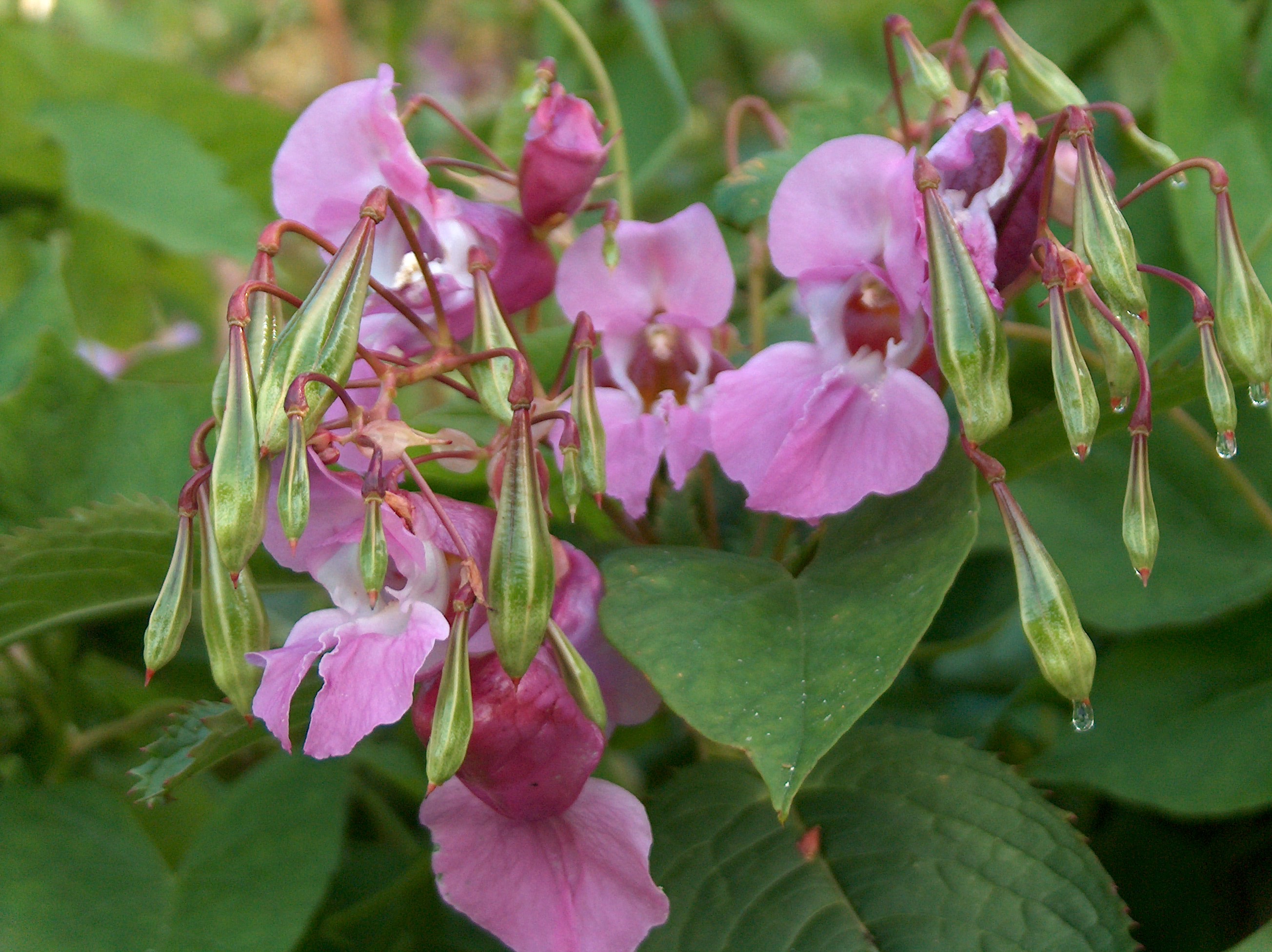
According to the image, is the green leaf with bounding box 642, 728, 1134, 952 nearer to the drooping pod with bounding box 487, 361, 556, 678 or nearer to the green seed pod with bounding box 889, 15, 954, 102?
the drooping pod with bounding box 487, 361, 556, 678

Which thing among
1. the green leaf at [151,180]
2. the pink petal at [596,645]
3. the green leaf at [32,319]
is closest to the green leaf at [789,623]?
the pink petal at [596,645]

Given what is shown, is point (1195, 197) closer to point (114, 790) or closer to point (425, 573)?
point (425, 573)

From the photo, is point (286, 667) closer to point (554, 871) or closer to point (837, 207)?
point (554, 871)

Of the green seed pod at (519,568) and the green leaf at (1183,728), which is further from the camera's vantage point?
the green leaf at (1183,728)

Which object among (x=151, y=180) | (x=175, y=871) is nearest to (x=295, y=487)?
(x=175, y=871)

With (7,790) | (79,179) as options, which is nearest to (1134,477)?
(7,790)

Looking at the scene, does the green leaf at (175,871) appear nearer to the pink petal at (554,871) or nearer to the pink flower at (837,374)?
the pink petal at (554,871)

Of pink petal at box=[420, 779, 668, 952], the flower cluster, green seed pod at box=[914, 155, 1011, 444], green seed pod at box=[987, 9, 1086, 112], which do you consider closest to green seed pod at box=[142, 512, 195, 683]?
the flower cluster
